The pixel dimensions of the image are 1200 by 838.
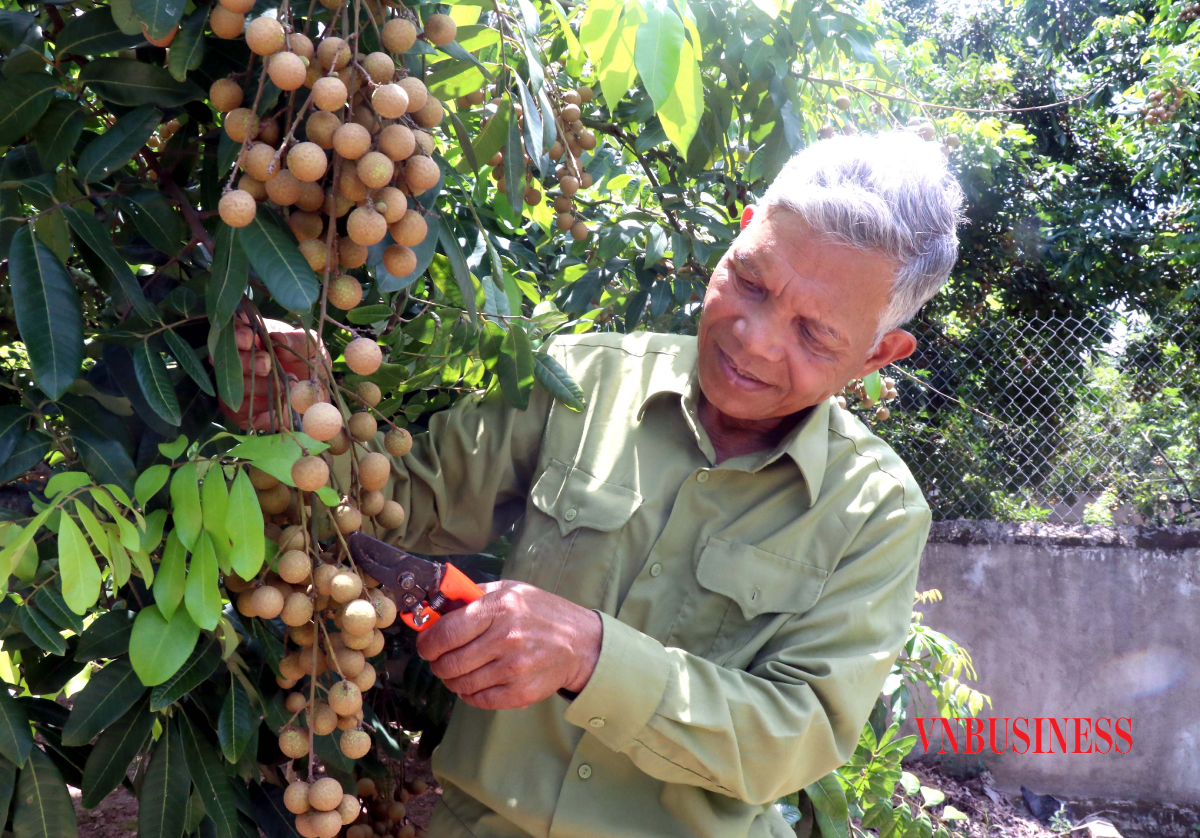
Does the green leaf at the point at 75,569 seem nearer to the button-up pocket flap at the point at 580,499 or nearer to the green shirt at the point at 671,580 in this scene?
the green shirt at the point at 671,580

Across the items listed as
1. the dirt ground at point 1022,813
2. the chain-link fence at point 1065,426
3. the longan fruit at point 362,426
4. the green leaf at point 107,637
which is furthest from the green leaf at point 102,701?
the chain-link fence at point 1065,426

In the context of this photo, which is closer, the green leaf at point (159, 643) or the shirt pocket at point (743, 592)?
the green leaf at point (159, 643)

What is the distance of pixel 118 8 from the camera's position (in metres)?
0.99

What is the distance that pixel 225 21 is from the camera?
0.96 m

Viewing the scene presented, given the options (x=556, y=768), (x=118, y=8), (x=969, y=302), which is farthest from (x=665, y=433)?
(x=969, y=302)

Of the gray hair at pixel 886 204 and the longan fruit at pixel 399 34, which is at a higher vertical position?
the longan fruit at pixel 399 34

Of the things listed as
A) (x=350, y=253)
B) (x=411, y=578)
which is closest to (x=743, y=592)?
(x=411, y=578)

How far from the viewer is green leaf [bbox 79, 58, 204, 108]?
1088 mm

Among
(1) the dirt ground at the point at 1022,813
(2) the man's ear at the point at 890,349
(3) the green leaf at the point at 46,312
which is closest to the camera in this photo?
(3) the green leaf at the point at 46,312

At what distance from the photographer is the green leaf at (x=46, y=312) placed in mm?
988

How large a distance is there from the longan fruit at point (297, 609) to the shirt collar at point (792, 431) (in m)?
0.73

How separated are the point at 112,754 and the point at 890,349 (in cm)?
129

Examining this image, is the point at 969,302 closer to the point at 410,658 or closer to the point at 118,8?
the point at 410,658

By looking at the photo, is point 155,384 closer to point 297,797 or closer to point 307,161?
point 307,161
